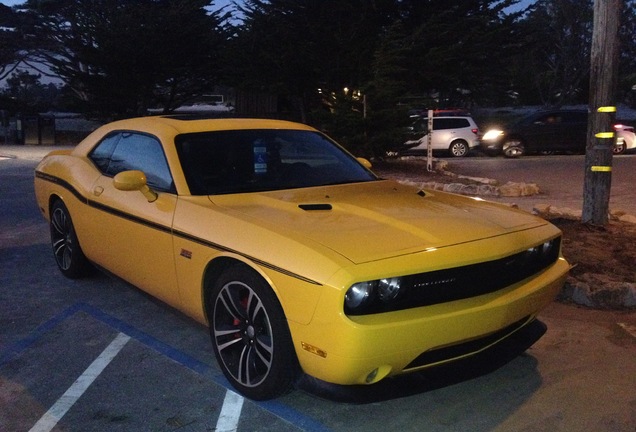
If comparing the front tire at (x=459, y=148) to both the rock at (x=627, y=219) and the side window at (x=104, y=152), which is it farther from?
the side window at (x=104, y=152)

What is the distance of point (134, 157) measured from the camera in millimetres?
5016

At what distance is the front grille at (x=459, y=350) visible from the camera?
321cm

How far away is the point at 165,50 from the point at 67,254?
23.7m

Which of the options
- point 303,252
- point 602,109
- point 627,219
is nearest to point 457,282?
point 303,252

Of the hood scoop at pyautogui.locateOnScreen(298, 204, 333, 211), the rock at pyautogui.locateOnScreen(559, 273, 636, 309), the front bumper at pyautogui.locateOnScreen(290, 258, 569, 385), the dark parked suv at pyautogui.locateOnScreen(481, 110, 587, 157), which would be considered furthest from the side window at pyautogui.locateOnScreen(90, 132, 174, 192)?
the dark parked suv at pyautogui.locateOnScreen(481, 110, 587, 157)

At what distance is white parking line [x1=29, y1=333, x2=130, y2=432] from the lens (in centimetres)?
343

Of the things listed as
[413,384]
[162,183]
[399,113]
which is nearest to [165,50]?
[399,113]

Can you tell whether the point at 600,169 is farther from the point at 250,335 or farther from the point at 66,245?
the point at 66,245

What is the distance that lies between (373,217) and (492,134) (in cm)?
1877

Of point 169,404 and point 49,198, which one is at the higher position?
point 49,198

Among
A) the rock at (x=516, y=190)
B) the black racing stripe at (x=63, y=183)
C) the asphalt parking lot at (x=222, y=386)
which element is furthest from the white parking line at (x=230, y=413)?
the rock at (x=516, y=190)

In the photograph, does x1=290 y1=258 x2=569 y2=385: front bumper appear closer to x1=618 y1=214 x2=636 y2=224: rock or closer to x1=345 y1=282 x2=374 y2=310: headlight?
x1=345 y1=282 x2=374 y2=310: headlight

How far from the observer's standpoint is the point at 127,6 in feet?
98.5

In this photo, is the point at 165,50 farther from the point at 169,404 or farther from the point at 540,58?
the point at 540,58
